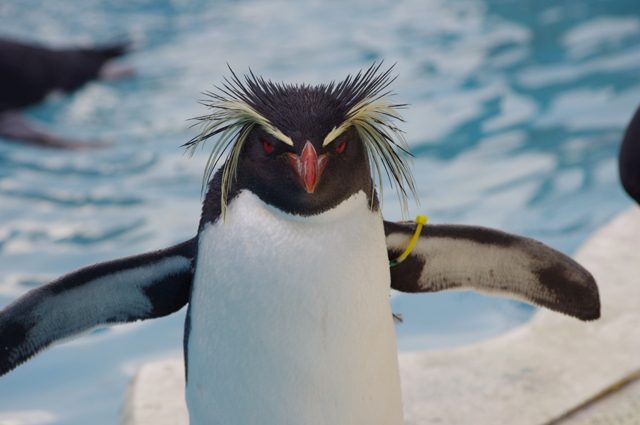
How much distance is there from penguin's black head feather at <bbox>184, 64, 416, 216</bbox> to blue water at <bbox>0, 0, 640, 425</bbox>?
1813mm

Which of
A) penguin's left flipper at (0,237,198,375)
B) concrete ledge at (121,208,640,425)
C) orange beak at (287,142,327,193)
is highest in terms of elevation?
orange beak at (287,142,327,193)

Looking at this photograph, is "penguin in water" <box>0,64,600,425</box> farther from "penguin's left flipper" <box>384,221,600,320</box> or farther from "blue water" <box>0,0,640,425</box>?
"blue water" <box>0,0,640,425</box>

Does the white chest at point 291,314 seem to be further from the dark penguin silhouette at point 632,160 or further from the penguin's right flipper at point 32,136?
the penguin's right flipper at point 32,136

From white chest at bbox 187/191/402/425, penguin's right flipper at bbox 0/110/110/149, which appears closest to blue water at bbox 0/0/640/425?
penguin's right flipper at bbox 0/110/110/149

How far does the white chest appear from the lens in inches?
62.7

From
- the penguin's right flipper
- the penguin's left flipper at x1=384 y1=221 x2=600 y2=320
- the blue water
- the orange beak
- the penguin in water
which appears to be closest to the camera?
the orange beak

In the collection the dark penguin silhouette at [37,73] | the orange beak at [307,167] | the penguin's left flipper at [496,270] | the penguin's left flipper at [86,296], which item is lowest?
the penguin's left flipper at [496,270]

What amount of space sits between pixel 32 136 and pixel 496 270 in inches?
168

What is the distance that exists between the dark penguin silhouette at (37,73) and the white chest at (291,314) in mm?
4068

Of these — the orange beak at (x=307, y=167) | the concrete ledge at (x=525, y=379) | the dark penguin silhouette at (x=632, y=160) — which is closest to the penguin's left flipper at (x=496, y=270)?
the concrete ledge at (x=525, y=379)

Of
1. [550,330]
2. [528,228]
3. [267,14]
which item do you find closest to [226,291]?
[550,330]

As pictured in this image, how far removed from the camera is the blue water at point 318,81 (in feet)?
12.1

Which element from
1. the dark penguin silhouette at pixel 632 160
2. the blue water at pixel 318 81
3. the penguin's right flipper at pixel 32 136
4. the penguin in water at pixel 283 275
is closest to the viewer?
the penguin in water at pixel 283 275

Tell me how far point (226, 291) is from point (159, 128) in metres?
4.48
